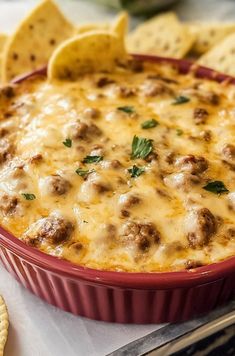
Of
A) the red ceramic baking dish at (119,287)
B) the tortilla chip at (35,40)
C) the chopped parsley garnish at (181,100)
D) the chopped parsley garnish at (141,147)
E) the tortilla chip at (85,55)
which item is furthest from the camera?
the tortilla chip at (35,40)

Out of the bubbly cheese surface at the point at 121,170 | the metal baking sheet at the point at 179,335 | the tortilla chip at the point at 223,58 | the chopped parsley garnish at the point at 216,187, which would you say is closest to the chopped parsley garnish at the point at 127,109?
the bubbly cheese surface at the point at 121,170

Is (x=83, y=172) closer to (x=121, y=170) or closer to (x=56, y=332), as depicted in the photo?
(x=121, y=170)

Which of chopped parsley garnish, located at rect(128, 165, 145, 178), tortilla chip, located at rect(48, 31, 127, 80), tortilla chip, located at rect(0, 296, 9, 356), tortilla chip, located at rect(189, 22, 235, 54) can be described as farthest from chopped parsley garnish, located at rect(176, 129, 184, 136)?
tortilla chip, located at rect(189, 22, 235, 54)

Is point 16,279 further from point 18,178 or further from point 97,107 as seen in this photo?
point 97,107

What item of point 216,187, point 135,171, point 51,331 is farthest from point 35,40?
point 51,331

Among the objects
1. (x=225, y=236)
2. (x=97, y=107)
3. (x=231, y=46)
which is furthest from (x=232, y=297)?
(x=231, y=46)

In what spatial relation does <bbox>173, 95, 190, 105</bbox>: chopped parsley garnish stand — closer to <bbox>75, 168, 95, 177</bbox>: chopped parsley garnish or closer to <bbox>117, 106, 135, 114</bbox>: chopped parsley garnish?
<bbox>117, 106, 135, 114</bbox>: chopped parsley garnish

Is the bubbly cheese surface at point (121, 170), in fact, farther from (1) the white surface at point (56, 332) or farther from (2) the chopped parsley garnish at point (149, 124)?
(1) the white surface at point (56, 332)
